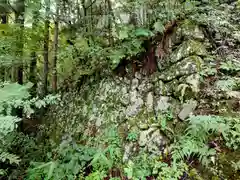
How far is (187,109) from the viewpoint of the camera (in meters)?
3.24

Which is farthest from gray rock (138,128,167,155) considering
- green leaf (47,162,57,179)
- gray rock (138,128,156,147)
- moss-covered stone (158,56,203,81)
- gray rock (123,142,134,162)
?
green leaf (47,162,57,179)

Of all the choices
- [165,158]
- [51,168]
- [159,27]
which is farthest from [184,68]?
[51,168]

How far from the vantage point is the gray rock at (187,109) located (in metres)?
3.21

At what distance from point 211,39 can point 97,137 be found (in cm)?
242

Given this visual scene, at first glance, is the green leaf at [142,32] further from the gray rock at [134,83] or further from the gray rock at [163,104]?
the gray rock at [163,104]

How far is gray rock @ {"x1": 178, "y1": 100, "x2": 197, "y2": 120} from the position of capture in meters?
3.21

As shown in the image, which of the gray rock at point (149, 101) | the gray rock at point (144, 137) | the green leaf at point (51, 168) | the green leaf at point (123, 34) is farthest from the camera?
the green leaf at point (123, 34)

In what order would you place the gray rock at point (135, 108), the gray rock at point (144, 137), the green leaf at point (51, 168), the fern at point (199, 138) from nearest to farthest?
the fern at point (199, 138), the green leaf at point (51, 168), the gray rock at point (144, 137), the gray rock at point (135, 108)

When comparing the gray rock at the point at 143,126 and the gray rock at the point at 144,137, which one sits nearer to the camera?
the gray rock at the point at 144,137

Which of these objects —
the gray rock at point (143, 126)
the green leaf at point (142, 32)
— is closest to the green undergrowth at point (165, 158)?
the gray rock at point (143, 126)

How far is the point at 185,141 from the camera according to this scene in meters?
2.86

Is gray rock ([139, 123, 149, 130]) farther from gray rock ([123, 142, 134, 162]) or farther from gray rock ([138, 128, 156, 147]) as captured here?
gray rock ([123, 142, 134, 162])

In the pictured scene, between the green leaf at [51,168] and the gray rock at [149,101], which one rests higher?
the gray rock at [149,101]

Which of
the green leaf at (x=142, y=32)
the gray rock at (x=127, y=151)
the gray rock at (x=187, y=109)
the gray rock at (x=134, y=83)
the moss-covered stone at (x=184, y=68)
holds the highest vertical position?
the green leaf at (x=142, y=32)
